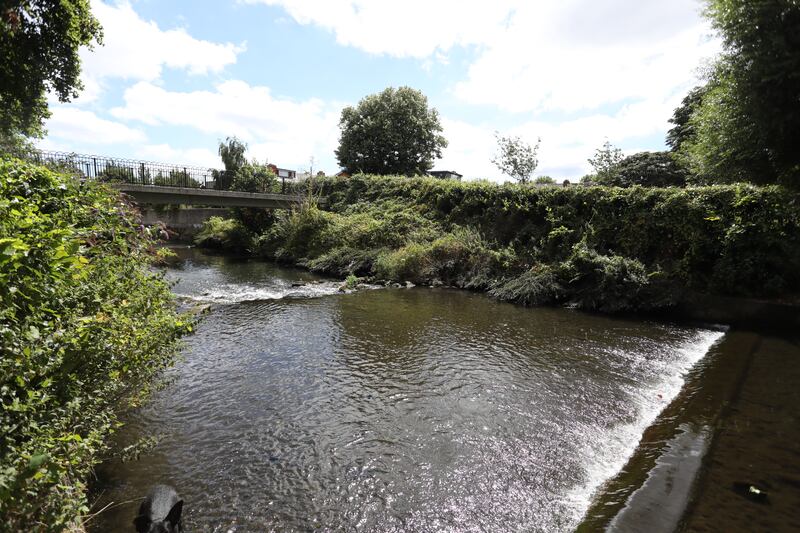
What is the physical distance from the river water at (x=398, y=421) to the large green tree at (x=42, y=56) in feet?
48.0

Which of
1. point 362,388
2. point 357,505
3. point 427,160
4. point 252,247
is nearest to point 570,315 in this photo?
point 362,388

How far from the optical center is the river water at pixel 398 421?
15.2ft

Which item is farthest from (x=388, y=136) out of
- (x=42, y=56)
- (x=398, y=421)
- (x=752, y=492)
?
(x=752, y=492)

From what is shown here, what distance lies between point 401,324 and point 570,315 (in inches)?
214

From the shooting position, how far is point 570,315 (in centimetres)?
1318

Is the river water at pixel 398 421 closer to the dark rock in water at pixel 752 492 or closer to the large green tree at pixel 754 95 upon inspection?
the dark rock in water at pixel 752 492

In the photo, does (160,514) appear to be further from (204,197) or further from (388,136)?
(388,136)

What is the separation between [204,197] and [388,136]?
76.3 ft

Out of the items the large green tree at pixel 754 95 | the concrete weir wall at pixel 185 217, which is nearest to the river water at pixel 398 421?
the large green tree at pixel 754 95

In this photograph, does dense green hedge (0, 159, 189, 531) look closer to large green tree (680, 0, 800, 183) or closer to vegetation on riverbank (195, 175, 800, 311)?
large green tree (680, 0, 800, 183)

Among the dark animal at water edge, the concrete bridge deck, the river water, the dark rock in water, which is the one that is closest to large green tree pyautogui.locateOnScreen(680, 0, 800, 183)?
the river water

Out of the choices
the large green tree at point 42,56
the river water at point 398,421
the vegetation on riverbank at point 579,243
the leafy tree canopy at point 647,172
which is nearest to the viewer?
the river water at point 398,421

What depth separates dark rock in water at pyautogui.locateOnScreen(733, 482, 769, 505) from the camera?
14.5 ft

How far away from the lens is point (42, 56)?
17.8 m
